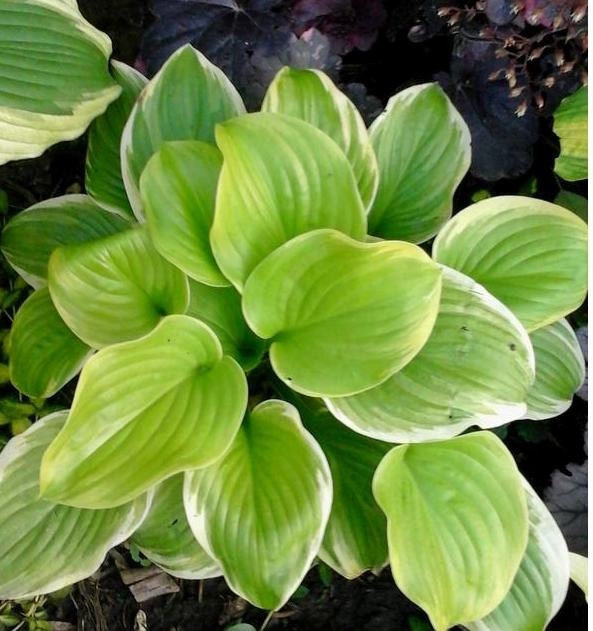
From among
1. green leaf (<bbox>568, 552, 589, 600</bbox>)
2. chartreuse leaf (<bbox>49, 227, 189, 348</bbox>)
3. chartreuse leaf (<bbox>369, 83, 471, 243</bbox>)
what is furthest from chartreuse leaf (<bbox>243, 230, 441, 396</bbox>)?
green leaf (<bbox>568, 552, 589, 600</bbox>)

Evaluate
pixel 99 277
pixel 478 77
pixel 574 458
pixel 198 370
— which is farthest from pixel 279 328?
pixel 574 458

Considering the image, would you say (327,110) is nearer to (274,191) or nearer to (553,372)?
(274,191)

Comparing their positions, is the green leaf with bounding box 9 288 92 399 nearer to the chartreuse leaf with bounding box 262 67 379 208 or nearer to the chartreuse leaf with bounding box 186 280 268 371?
the chartreuse leaf with bounding box 186 280 268 371

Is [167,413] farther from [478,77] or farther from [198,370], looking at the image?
[478,77]

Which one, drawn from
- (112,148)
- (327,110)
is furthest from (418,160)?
(112,148)

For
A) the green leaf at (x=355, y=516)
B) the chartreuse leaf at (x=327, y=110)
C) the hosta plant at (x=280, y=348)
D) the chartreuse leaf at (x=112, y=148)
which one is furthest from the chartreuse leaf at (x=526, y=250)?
the chartreuse leaf at (x=112, y=148)

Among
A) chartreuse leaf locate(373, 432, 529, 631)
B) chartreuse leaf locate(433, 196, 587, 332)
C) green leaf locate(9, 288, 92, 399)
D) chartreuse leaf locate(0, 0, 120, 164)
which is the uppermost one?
chartreuse leaf locate(0, 0, 120, 164)
